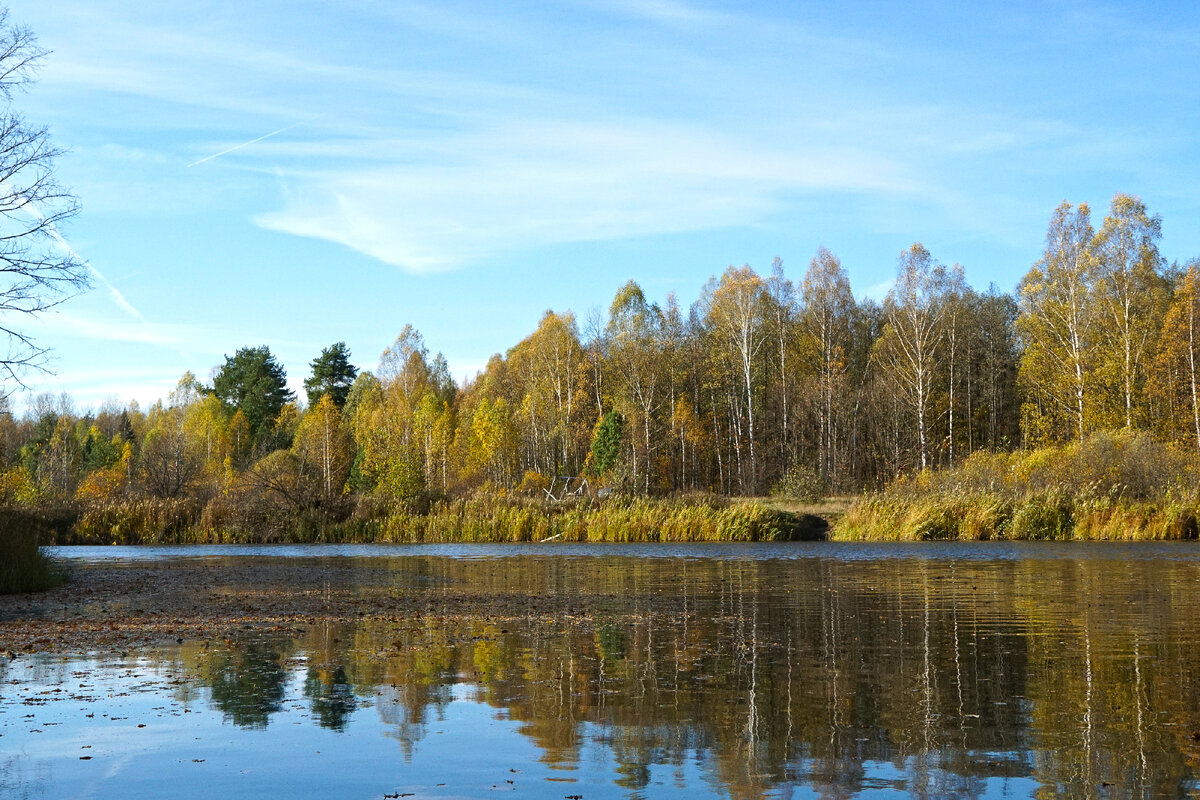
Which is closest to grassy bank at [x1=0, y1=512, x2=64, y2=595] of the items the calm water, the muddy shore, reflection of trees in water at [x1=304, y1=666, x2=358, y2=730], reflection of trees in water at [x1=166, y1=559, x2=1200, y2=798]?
the muddy shore

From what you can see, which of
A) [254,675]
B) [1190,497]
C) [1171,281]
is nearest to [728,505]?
[1190,497]

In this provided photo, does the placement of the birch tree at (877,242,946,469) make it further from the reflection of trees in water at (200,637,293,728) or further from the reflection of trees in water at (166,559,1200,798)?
the reflection of trees in water at (200,637,293,728)

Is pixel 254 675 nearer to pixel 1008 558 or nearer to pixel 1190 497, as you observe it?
pixel 1008 558

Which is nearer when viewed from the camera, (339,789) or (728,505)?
(339,789)

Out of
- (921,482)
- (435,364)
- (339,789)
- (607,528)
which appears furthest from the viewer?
(435,364)

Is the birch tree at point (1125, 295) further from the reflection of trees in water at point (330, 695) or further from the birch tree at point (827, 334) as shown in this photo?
the reflection of trees in water at point (330, 695)

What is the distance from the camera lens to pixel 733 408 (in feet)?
232

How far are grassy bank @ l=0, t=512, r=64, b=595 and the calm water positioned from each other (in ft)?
31.0

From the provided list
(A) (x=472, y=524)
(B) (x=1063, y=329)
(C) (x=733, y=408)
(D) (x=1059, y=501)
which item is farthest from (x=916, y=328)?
(A) (x=472, y=524)

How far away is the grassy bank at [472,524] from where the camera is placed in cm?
4259

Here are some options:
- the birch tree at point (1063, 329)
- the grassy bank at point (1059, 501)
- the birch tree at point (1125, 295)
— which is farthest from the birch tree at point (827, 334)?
the grassy bank at point (1059, 501)

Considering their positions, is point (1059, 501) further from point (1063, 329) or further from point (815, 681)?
point (815, 681)

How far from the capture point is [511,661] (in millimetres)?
10609

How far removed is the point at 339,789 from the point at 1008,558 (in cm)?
2575
